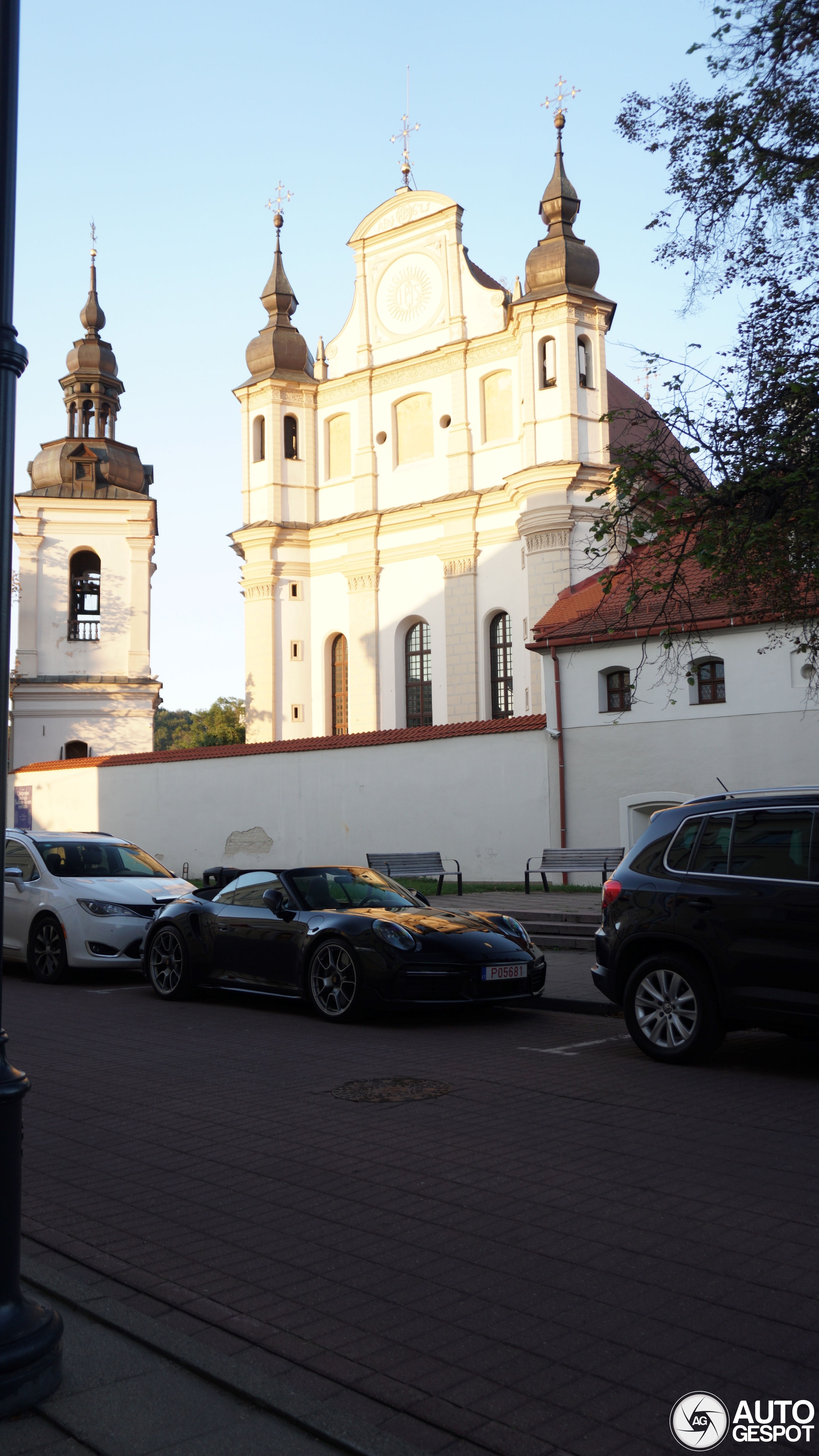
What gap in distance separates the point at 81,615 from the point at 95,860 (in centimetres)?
3707

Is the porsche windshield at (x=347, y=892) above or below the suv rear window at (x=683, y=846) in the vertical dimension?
below

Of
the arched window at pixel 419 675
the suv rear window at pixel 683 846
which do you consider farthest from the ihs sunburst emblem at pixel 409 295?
the suv rear window at pixel 683 846

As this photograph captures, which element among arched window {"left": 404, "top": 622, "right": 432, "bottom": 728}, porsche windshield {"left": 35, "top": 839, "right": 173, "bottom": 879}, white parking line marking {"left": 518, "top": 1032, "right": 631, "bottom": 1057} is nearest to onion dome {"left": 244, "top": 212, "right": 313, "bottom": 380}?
arched window {"left": 404, "top": 622, "right": 432, "bottom": 728}

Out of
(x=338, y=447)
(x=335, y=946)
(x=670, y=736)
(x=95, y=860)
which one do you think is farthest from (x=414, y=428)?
(x=335, y=946)

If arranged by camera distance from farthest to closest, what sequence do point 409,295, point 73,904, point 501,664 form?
point 409,295, point 501,664, point 73,904

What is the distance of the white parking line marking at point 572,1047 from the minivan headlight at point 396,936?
4.24 feet

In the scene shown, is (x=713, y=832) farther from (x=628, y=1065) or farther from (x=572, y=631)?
(x=572, y=631)

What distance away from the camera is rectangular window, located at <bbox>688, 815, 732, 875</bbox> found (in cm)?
786

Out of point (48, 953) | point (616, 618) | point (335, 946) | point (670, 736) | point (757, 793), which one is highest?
point (616, 618)

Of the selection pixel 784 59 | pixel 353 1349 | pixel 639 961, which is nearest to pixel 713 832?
pixel 639 961

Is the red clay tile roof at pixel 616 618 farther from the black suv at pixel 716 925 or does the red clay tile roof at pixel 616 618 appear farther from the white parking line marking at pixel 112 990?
the black suv at pixel 716 925

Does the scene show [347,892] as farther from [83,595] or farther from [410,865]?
[83,595]

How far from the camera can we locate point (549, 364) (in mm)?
38094

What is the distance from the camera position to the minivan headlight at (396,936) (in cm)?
946
